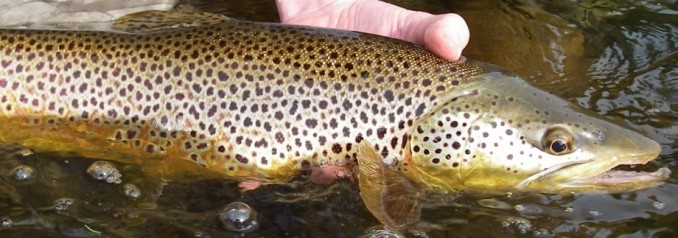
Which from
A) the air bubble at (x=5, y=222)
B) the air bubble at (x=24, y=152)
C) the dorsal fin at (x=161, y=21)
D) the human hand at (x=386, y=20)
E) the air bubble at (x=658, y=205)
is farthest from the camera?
the dorsal fin at (x=161, y=21)

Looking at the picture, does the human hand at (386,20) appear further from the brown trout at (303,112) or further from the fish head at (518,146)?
the fish head at (518,146)

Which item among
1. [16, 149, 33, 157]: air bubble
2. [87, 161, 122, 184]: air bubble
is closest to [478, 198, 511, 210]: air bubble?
[87, 161, 122, 184]: air bubble

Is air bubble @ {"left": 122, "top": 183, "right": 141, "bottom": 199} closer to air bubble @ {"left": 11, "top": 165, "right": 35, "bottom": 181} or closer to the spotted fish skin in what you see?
the spotted fish skin

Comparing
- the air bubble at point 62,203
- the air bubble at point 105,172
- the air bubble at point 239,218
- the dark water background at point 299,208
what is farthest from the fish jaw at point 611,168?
the air bubble at point 62,203

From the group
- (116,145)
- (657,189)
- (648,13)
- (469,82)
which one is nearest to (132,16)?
(116,145)

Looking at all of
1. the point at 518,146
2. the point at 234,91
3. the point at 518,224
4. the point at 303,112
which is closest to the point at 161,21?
the point at 234,91

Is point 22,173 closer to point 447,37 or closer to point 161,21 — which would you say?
point 161,21
